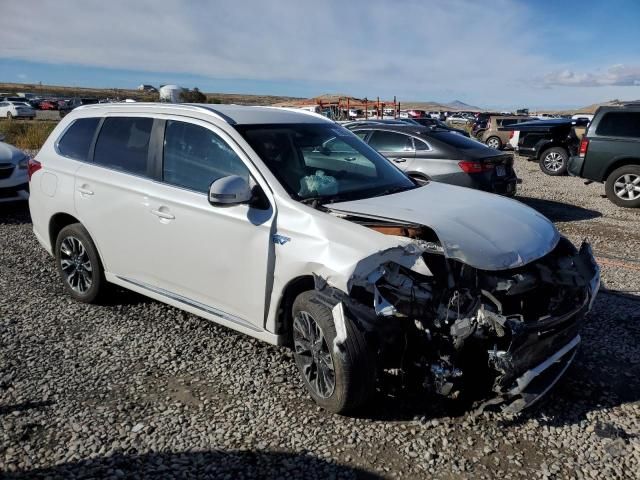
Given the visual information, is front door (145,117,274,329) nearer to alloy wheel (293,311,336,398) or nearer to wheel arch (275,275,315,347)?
wheel arch (275,275,315,347)

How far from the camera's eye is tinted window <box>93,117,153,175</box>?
4.33m

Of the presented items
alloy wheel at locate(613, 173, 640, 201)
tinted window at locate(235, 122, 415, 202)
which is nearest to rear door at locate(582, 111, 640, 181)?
alloy wheel at locate(613, 173, 640, 201)

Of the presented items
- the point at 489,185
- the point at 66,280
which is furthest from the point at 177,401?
the point at 489,185

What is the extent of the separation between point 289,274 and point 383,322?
0.69 meters

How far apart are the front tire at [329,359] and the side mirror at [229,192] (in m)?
0.75

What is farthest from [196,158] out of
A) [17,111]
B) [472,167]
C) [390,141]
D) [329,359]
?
[17,111]

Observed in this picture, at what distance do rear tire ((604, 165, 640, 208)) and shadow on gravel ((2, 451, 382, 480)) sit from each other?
9882mm

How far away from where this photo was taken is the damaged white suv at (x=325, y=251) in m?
2.95

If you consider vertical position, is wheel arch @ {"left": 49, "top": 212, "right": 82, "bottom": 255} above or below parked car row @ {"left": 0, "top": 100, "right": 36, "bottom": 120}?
above

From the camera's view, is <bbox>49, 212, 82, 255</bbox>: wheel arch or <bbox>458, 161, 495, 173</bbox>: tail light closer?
<bbox>49, 212, 82, 255</bbox>: wheel arch

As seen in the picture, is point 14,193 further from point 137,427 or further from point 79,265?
point 137,427

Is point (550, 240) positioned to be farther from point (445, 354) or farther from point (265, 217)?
point (265, 217)

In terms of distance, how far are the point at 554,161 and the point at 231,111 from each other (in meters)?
13.1

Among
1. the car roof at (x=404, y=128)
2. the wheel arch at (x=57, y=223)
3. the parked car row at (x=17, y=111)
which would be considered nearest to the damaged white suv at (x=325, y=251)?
the wheel arch at (x=57, y=223)
